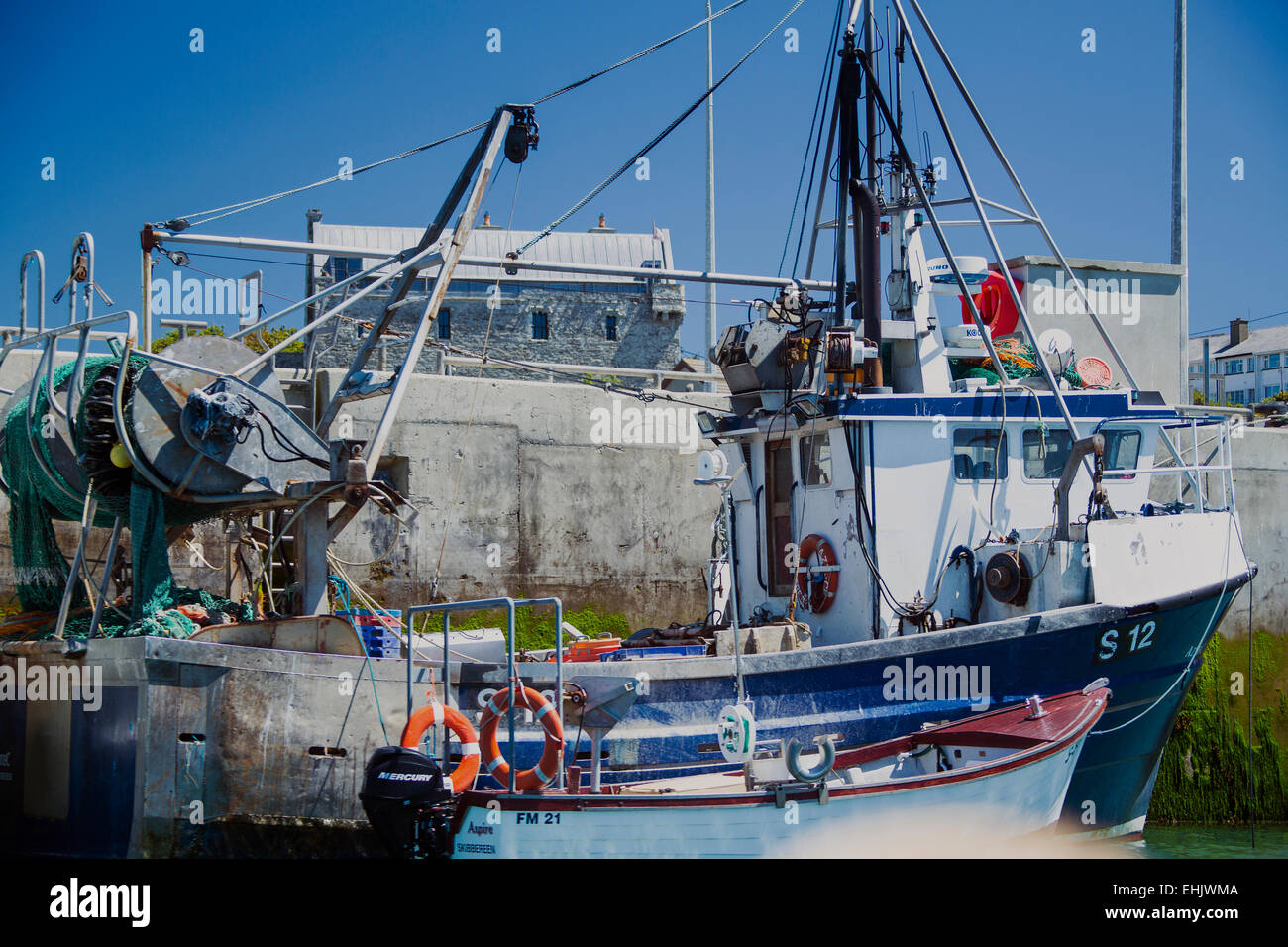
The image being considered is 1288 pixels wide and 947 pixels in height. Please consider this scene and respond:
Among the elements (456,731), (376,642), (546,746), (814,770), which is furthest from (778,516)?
(456,731)

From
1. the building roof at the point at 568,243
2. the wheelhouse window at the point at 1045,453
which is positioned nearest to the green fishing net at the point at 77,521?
the wheelhouse window at the point at 1045,453

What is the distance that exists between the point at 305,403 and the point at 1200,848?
33.6 ft

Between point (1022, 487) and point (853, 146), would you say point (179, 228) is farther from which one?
point (1022, 487)

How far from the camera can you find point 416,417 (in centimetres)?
1350

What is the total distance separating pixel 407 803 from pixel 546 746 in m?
0.92

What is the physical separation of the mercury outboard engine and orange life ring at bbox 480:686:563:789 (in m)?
0.57

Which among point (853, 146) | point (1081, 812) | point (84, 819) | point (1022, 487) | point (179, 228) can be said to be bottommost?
point (1081, 812)

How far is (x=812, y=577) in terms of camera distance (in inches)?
414

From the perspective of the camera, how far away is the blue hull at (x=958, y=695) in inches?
351

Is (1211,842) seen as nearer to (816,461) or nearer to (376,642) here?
(816,461)

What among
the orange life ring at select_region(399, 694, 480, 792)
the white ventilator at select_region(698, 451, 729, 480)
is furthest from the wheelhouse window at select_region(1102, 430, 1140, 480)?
the orange life ring at select_region(399, 694, 480, 792)

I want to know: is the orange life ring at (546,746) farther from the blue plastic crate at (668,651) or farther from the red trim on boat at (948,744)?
the blue plastic crate at (668,651)
